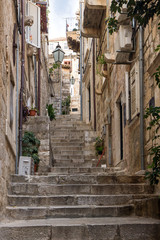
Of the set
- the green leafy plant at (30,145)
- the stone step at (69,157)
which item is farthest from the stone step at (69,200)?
the stone step at (69,157)

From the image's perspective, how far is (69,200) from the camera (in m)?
5.77

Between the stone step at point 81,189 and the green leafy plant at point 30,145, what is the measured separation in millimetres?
3104

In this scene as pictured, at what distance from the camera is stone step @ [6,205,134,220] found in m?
5.35

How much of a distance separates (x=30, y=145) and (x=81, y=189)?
145 inches

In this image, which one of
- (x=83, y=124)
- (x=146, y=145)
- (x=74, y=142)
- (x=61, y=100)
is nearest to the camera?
(x=146, y=145)

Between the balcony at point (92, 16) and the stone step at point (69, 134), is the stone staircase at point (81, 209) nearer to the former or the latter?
the balcony at point (92, 16)

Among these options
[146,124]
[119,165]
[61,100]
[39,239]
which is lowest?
[39,239]

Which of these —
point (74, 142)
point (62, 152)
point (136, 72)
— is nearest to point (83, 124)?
point (74, 142)

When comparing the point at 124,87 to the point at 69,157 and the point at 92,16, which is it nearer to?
the point at 69,157

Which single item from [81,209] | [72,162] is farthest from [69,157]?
[81,209]

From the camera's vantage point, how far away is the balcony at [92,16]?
448 inches

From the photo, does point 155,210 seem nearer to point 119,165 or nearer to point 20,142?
point 119,165

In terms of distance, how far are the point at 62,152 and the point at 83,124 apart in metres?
3.87

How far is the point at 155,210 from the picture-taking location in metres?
4.95
